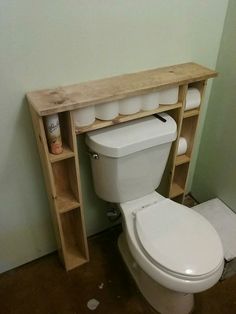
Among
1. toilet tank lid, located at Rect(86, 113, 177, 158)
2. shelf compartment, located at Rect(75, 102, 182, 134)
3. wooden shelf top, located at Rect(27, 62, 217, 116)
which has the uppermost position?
wooden shelf top, located at Rect(27, 62, 217, 116)

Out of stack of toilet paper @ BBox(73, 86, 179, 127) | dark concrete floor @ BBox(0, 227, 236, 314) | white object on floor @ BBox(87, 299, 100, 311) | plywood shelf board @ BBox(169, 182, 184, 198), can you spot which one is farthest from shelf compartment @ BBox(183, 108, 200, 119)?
white object on floor @ BBox(87, 299, 100, 311)

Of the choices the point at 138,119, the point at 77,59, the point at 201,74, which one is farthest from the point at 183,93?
the point at 77,59

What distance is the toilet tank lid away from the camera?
1.06m

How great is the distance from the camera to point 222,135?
1.48 meters

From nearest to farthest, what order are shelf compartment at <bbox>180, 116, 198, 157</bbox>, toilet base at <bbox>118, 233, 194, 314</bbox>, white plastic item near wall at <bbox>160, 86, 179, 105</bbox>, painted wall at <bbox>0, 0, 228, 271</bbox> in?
painted wall at <bbox>0, 0, 228, 271</bbox> → white plastic item near wall at <bbox>160, 86, 179, 105</bbox> → toilet base at <bbox>118, 233, 194, 314</bbox> → shelf compartment at <bbox>180, 116, 198, 157</bbox>

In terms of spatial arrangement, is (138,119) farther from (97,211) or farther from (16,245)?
(16,245)

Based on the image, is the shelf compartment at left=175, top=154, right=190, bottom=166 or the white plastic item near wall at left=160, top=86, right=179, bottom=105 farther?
the shelf compartment at left=175, top=154, right=190, bottom=166

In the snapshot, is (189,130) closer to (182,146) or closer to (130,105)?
(182,146)

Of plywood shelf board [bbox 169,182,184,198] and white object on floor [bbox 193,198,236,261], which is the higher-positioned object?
plywood shelf board [bbox 169,182,184,198]

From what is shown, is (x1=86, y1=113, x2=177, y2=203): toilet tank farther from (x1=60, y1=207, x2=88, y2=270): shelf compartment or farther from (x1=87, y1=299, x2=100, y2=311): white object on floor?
(x1=87, y1=299, x2=100, y2=311): white object on floor

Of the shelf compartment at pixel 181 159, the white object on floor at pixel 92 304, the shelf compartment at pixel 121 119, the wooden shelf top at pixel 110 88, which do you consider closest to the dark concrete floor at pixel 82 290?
the white object on floor at pixel 92 304

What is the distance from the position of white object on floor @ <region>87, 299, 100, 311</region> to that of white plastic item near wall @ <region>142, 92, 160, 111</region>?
98 centimetres

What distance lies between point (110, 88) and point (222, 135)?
78 centimetres

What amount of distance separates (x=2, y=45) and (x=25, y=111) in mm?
246
